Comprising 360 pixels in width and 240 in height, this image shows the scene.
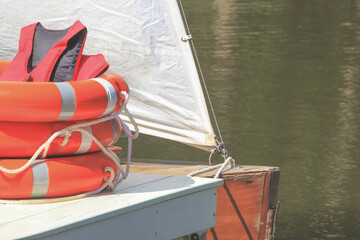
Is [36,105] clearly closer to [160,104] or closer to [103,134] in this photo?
[103,134]

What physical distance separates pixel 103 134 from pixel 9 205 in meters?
0.49

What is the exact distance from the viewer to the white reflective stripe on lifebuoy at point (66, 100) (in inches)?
138

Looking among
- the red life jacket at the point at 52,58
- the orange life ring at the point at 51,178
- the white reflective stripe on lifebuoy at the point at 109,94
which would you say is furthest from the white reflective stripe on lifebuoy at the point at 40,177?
the red life jacket at the point at 52,58

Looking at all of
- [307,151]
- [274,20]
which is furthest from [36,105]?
[274,20]

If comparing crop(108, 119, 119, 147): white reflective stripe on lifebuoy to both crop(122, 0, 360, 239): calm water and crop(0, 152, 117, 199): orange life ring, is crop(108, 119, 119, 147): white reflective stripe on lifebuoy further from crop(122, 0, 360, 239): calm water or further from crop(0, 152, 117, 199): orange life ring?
crop(122, 0, 360, 239): calm water

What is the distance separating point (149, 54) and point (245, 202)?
115cm

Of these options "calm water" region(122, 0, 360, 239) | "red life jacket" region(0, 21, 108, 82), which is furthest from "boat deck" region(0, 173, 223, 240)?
"calm water" region(122, 0, 360, 239)

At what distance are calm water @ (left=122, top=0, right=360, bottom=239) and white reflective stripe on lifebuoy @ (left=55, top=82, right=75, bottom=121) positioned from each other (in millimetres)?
2363

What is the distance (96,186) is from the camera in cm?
373

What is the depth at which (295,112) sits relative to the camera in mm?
9242

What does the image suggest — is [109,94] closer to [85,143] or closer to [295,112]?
[85,143]

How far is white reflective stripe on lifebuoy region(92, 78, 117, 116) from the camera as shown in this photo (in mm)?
3670

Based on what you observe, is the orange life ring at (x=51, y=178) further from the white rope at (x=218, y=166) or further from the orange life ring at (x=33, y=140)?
the white rope at (x=218, y=166)

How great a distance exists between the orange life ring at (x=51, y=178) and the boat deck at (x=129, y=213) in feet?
0.16
